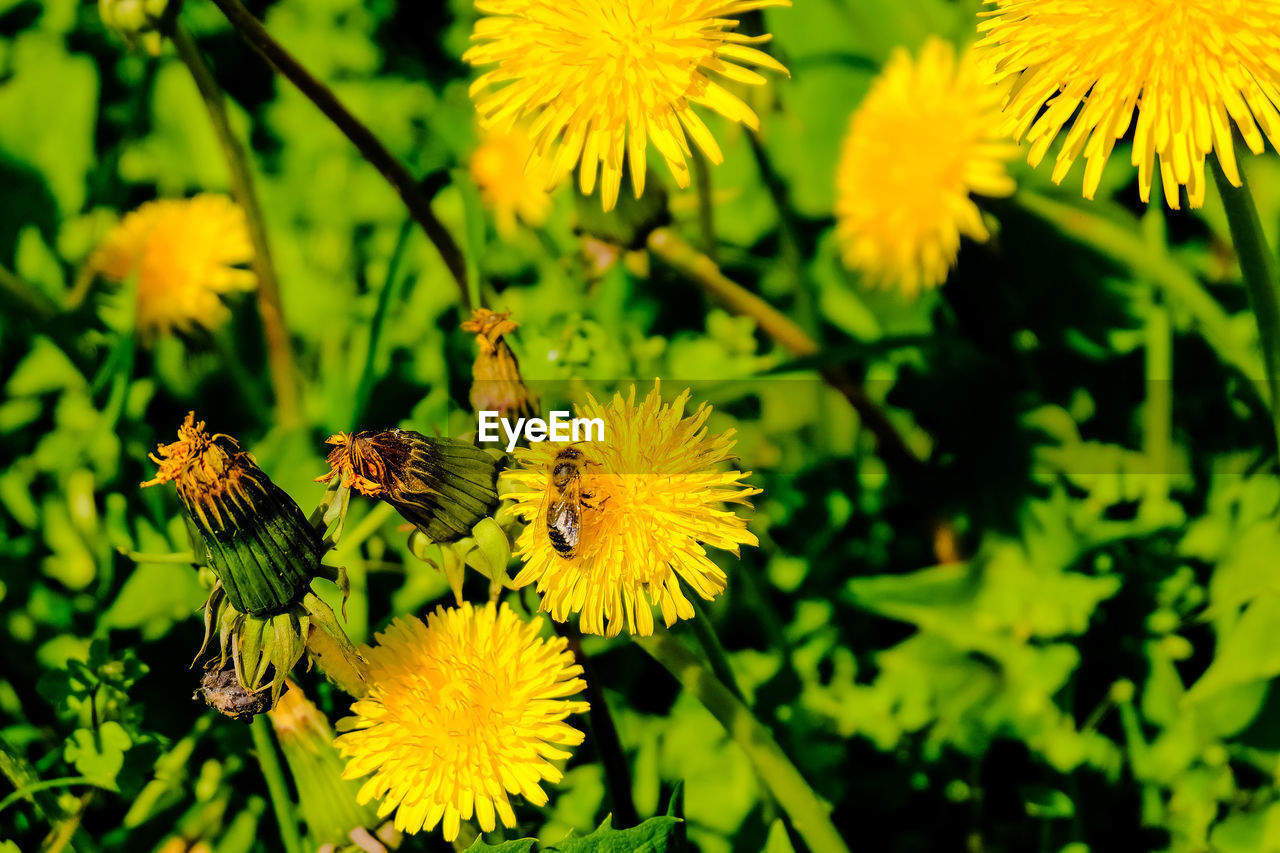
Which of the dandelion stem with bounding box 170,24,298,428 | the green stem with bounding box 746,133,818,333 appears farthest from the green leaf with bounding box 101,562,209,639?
the green stem with bounding box 746,133,818,333

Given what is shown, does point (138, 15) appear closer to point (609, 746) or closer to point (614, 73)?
point (614, 73)

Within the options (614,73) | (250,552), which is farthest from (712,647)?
(614,73)

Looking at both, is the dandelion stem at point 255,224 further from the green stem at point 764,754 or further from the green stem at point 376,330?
the green stem at point 764,754

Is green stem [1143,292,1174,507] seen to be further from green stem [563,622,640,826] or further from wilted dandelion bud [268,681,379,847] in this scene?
wilted dandelion bud [268,681,379,847]

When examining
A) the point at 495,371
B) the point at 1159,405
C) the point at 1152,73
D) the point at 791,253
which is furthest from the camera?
the point at 791,253

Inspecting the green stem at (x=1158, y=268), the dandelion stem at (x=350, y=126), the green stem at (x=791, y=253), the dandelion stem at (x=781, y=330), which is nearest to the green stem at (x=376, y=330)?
the dandelion stem at (x=350, y=126)

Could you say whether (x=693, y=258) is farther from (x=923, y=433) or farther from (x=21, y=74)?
(x=21, y=74)
